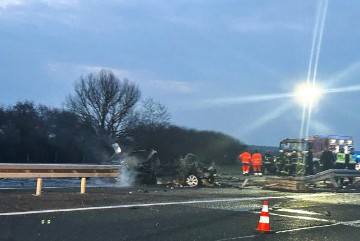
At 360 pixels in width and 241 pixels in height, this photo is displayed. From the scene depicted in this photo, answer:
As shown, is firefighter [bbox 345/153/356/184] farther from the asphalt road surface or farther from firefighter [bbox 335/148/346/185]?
the asphalt road surface

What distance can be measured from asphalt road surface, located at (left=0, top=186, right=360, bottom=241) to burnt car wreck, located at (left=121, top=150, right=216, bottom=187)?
4082 millimetres

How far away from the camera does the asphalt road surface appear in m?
8.74

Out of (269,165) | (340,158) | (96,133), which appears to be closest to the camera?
(340,158)

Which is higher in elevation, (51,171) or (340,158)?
(340,158)

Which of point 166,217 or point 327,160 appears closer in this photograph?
point 166,217

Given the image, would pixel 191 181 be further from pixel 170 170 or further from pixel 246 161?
pixel 246 161

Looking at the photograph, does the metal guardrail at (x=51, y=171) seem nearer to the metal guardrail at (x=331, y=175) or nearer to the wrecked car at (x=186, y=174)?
the wrecked car at (x=186, y=174)

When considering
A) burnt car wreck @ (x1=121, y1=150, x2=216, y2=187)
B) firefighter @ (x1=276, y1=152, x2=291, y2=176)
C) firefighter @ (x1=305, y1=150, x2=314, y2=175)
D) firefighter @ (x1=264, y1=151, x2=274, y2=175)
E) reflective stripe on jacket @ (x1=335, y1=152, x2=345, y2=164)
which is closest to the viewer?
burnt car wreck @ (x1=121, y1=150, x2=216, y2=187)

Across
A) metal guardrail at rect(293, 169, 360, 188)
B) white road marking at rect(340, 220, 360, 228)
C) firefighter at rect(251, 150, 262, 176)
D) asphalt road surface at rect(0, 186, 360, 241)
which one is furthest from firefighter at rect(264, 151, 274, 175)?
white road marking at rect(340, 220, 360, 228)

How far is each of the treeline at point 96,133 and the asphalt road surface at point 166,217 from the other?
18553mm

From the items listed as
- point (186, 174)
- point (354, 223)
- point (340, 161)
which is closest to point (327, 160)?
point (340, 161)

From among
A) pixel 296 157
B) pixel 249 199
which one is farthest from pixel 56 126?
pixel 249 199

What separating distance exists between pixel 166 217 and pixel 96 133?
144 ft

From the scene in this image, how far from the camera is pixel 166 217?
1080 cm
